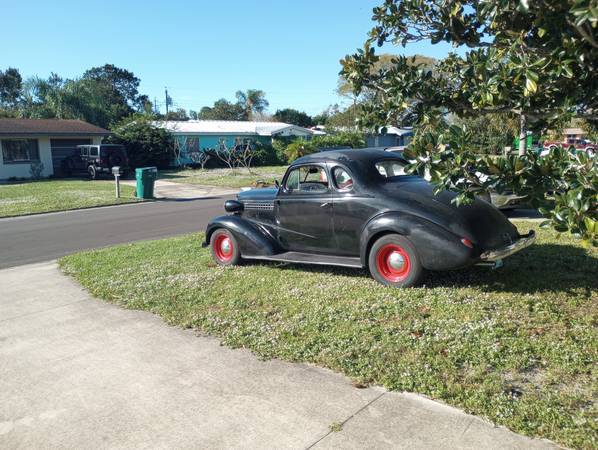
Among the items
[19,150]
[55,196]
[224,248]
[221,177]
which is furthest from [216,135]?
[224,248]

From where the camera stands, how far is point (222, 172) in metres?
33.5

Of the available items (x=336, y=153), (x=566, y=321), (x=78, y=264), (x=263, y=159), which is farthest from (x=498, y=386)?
(x=263, y=159)

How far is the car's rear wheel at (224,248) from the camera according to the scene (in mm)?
8188

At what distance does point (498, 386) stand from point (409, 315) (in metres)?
1.59

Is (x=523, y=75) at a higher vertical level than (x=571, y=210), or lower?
higher

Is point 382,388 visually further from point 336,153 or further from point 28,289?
point 28,289

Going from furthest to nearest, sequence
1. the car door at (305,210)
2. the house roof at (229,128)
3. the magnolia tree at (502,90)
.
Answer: the house roof at (229,128) → the car door at (305,210) → the magnolia tree at (502,90)

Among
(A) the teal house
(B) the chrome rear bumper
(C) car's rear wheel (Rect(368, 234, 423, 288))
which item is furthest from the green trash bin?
(B) the chrome rear bumper

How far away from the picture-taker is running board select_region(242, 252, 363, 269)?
6896mm

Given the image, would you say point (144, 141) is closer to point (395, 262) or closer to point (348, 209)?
point (348, 209)

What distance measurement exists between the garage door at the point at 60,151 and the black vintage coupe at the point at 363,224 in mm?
25853

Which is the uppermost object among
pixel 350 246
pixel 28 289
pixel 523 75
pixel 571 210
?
pixel 523 75

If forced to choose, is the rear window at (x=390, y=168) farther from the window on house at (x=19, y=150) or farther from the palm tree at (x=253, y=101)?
the palm tree at (x=253, y=101)

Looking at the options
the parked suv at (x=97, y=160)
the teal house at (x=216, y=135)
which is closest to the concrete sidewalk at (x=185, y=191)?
the parked suv at (x=97, y=160)
